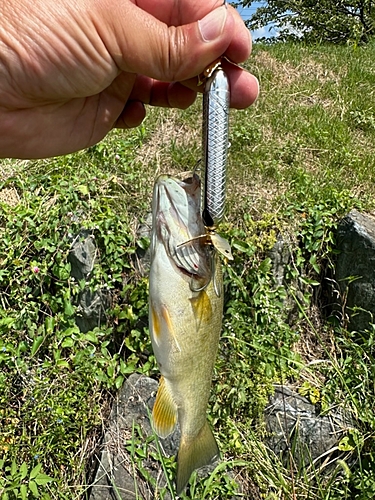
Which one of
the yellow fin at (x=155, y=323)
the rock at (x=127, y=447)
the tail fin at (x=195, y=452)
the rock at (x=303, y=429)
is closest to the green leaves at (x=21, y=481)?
the rock at (x=127, y=447)

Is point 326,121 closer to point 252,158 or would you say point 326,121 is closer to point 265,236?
point 252,158

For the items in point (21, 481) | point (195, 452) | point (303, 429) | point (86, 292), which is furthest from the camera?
point (86, 292)

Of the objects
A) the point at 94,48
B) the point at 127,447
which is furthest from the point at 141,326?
the point at 94,48

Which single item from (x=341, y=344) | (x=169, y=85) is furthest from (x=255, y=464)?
(x=169, y=85)

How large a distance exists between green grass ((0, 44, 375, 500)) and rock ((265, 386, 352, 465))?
83 millimetres

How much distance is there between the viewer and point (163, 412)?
6.18 feet

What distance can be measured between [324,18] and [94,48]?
459 inches

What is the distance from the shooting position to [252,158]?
465 cm

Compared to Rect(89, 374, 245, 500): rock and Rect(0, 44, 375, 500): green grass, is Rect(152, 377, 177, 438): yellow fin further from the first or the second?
Rect(89, 374, 245, 500): rock

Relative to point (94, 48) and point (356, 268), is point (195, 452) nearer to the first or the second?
point (94, 48)

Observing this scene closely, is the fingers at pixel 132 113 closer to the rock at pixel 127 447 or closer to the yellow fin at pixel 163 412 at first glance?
the yellow fin at pixel 163 412

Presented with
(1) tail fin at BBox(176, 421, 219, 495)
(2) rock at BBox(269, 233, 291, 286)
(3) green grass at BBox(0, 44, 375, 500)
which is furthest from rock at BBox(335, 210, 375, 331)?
(1) tail fin at BBox(176, 421, 219, 495)

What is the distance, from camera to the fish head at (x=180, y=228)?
1746mm

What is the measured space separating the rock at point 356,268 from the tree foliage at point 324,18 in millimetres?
7653
